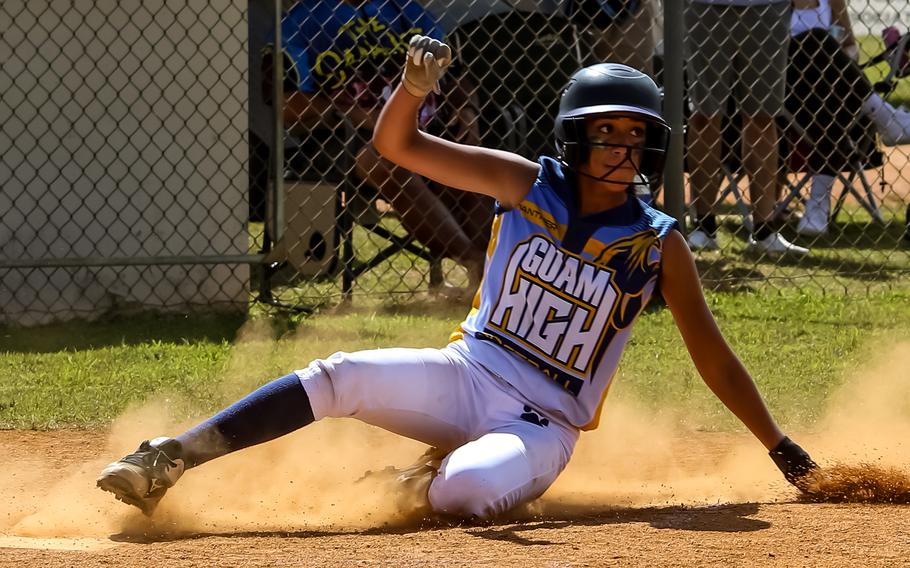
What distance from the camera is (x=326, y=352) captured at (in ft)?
16.9

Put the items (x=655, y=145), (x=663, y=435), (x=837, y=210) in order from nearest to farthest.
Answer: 1. (x=655, y=145)
2. (x=663, y=435)
3. (x=837, y=210)

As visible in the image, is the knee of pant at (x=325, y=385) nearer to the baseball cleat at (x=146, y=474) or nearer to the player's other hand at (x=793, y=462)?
the baseball cleat at (x=146, y=474)

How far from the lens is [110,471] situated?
2.93 metres

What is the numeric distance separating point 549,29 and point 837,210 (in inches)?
102

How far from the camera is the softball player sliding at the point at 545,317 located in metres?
3.16

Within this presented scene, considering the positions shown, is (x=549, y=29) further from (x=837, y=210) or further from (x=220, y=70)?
(x=837, y=210)

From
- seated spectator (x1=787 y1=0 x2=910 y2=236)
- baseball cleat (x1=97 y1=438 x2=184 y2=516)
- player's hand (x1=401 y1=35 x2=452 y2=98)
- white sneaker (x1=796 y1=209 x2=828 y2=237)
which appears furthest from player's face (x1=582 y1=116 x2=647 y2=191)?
white sneaker (x1=796 y1=209 x2=828 y2=237)

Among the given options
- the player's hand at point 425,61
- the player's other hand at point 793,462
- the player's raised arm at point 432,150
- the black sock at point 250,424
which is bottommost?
the black sock at point 250,424

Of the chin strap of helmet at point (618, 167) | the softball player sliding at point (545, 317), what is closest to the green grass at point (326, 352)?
the softball player sliding at point (545, 317)

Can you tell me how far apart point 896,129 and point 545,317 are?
5.64 metres

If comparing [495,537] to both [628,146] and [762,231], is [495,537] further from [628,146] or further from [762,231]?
[762,231]

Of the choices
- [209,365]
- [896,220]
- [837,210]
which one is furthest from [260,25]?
[896,220]

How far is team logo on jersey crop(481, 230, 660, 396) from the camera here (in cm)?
327

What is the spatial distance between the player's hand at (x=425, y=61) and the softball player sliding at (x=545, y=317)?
0.04 meters
